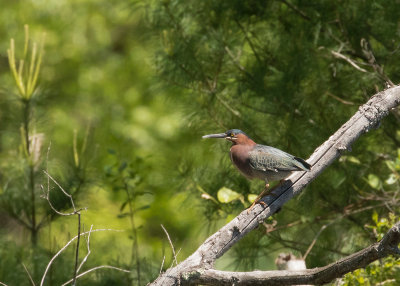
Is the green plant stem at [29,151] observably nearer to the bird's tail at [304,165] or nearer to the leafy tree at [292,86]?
the leafy tree at [292,86]

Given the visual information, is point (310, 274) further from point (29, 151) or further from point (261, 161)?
point (29, 151)

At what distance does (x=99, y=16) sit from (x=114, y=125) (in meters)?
2.21

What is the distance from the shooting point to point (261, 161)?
336 cm

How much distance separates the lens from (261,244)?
176 inches

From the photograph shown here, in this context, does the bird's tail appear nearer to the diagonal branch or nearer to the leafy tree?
the diagonal branch

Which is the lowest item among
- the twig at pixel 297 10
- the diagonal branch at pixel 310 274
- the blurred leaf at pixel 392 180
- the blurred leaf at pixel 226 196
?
the blurred leaf at pixel 392 180

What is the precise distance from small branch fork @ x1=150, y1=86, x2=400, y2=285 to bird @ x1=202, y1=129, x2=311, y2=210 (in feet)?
0.27

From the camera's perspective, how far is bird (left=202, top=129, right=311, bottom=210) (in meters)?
3.09

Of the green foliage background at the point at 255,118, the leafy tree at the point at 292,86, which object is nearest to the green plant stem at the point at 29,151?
the green foliage background at the point at 255,118

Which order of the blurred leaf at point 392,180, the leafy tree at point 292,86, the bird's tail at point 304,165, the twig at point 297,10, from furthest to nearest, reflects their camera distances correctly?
the twig at point 297,10, the leafy tree at point 292,86, the blurred leaf at point 392,180, the bird's tail at point 304,165

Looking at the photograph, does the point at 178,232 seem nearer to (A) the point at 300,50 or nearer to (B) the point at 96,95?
(B) the point at 96,95

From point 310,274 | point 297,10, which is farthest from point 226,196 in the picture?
point 297,10

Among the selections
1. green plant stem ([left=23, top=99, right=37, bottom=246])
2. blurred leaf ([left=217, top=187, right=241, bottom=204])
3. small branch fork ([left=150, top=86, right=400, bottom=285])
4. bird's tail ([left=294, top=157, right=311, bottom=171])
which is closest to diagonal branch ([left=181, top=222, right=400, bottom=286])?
small branch fork ([left=150, top=86, right=400, bottom=285])

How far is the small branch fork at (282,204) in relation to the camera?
2.13 m
